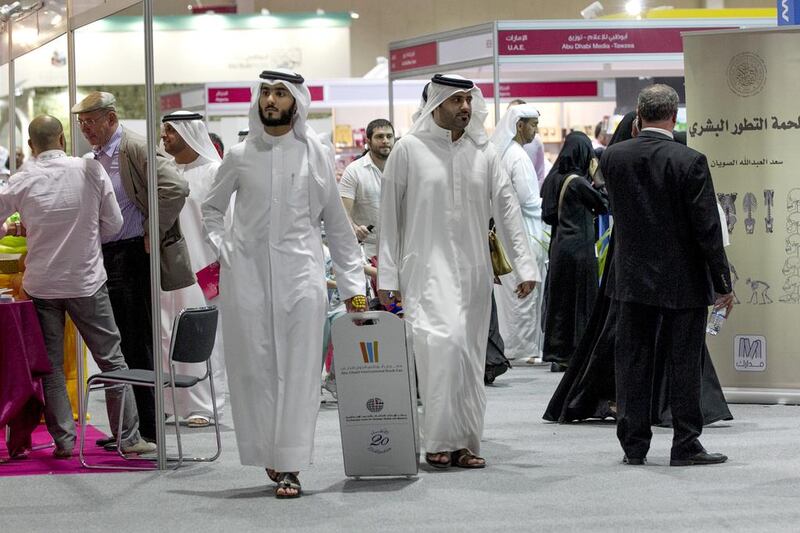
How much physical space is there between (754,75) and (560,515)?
345 cm

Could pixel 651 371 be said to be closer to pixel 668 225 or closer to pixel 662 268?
pixel 662 268

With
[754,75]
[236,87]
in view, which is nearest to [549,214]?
[754,75]

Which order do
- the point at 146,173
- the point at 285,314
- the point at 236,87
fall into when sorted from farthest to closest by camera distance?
the point at 236,87, the point at 146,173, the point at 285,314

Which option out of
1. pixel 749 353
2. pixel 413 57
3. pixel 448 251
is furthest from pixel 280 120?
pixel 413 57

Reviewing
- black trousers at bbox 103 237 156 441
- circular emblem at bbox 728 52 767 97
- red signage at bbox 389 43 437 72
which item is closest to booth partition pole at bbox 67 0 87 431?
black trousers at bbox 103 237 156 441

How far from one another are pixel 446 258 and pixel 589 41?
5.07 metres

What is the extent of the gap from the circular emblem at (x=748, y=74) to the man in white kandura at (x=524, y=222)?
209cm

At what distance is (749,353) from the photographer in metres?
7.28

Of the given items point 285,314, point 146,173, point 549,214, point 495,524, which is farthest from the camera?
point 549,214

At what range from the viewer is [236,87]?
1487 centimetres

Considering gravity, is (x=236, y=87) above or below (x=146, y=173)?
above

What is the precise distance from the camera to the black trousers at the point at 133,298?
241 inches

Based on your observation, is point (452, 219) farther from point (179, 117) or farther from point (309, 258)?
point (179, 117)

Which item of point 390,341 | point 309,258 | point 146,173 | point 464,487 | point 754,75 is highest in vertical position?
point 754,75
